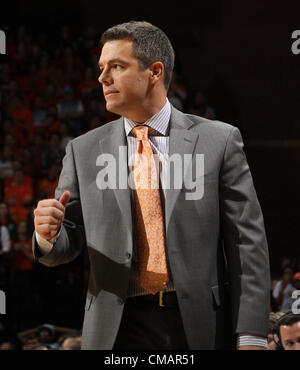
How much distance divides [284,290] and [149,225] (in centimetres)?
292

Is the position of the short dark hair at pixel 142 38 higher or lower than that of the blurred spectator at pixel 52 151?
higher

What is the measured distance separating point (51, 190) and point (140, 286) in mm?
3955

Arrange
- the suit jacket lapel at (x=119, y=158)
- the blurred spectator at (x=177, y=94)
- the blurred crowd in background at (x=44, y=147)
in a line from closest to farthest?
the suit jacket lapel at (x=119, y=158)
the blurred crowd in background at (x=44, y=147)
the blurred spectator at (x=177, y=94)

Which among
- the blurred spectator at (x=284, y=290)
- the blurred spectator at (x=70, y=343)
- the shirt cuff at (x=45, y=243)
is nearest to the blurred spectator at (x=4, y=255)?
the blurred spectator at (x=70, y=343)

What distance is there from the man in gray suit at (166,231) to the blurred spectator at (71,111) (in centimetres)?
426

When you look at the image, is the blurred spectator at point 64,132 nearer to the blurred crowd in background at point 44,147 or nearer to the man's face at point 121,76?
the blurred crowd in background at point 44,147

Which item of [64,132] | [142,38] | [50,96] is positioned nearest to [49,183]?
[64,132]

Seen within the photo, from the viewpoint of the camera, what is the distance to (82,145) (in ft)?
5.80

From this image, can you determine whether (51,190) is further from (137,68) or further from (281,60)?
(137,68)

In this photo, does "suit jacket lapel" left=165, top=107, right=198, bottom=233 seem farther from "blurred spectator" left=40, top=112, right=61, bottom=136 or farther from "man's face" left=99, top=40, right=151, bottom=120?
"blurred spectator" left=40, top=112, right=61, bottom=136

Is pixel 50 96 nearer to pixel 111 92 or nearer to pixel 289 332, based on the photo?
pixel 289 332

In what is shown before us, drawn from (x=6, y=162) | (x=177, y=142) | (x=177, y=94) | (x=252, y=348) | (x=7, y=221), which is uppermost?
(x=177, y=94)

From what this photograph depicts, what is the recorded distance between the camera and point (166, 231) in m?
1.60

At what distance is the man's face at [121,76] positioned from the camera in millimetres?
1660
